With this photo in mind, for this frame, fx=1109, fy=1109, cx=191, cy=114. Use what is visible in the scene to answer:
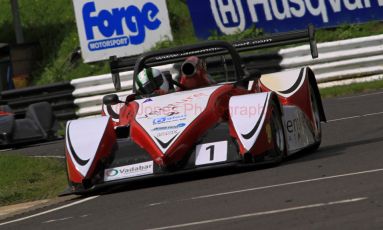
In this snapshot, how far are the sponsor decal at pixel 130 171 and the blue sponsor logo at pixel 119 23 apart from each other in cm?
1331

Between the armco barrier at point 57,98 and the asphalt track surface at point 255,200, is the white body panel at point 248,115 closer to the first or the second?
the asphalt track surface at point 255,200

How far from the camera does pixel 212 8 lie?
23.2 meters

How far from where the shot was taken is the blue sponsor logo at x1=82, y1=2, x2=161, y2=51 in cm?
2330

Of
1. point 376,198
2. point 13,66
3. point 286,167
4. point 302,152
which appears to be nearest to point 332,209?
point 376,198

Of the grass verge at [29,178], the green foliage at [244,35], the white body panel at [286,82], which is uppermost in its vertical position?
the green foliage at [244,35]

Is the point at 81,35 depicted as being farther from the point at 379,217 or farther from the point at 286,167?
the point at 379,217

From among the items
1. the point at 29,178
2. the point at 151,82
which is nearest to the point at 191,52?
the point at 151,82

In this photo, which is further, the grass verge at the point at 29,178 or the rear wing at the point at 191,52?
the grass verge at the point at 29,178

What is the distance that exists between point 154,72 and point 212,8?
38.6 feet

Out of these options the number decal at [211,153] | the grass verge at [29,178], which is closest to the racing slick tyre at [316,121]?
the number decal at [211,153]

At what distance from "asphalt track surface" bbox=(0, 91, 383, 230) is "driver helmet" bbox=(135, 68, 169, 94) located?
1.11 metres

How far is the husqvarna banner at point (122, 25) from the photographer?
76.5 feet

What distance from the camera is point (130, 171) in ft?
33.2

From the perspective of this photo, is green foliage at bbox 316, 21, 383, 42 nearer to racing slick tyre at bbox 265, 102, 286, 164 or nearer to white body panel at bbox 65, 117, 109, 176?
racing slick tyre at bbox 265, 102, 286, 164
